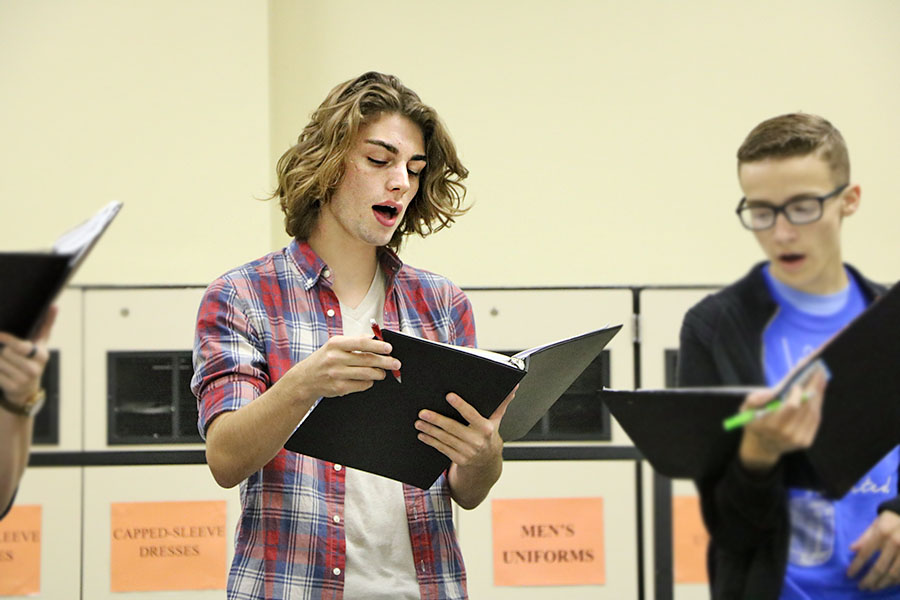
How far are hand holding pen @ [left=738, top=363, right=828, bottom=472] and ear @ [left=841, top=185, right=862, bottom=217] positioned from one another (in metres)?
0.16

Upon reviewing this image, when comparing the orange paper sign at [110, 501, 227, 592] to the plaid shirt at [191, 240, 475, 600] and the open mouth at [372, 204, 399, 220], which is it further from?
the open mouth at [372, 204, 399, 220]

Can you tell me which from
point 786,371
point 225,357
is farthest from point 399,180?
point 786,371

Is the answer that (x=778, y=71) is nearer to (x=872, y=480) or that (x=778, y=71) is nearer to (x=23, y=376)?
(x=872, y=480)

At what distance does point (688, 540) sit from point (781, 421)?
0.17 meters

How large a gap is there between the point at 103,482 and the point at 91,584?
220 mm

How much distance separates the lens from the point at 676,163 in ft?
6.95

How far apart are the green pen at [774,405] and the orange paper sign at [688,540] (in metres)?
0.10

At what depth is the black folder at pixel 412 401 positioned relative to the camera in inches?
44.7

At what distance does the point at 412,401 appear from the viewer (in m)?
1.21

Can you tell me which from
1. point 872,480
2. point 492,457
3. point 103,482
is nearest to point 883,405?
point 872,480

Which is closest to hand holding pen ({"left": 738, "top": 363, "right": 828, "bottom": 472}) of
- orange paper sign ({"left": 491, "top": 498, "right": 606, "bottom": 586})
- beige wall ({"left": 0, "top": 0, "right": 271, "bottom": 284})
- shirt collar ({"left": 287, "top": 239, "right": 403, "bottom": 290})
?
shirt collar ({"left": 287, "top": 239, "right": 403, "bottom": 290})

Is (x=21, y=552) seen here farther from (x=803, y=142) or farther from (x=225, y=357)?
(x=803, y=142)

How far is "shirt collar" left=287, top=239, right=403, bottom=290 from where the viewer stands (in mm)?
1462

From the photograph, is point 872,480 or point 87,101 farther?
point 87,101
